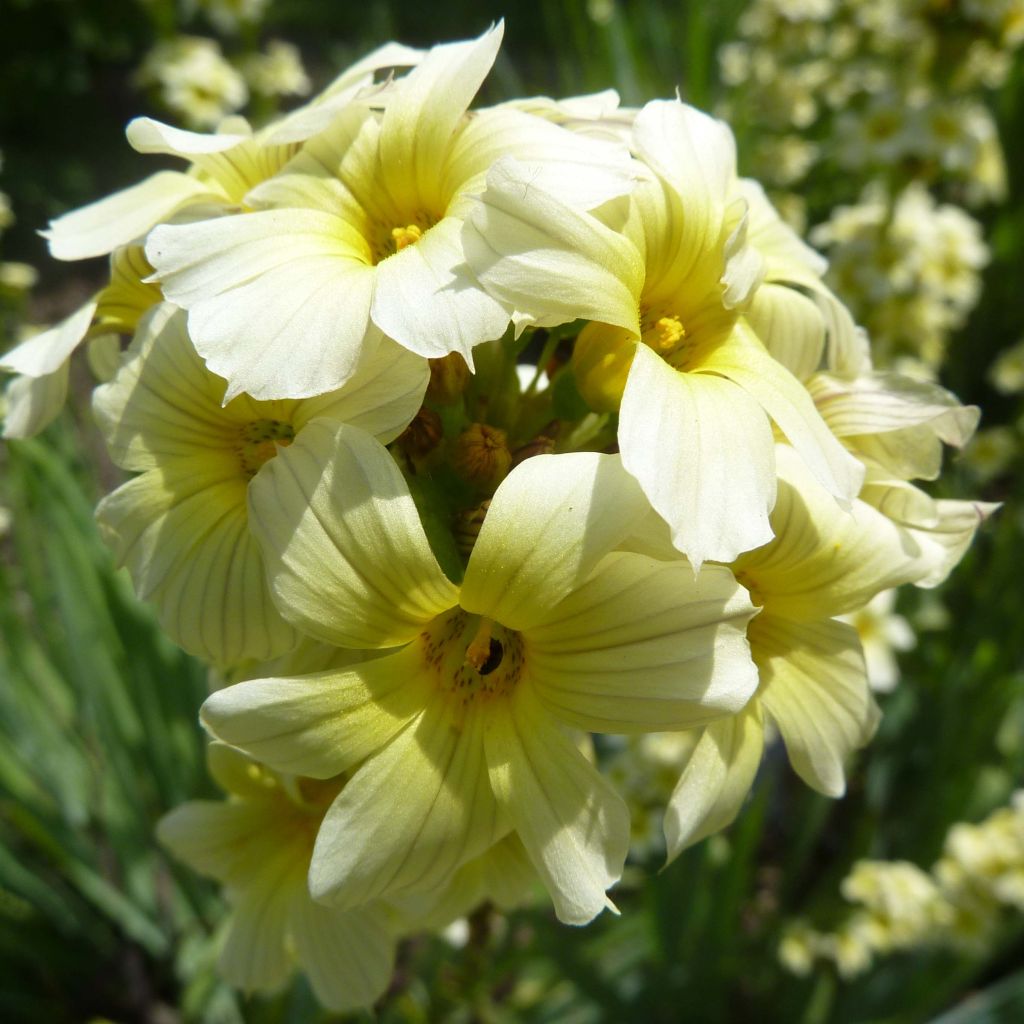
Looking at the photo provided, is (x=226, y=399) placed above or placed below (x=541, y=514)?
above

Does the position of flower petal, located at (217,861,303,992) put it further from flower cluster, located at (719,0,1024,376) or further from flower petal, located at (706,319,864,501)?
flower cluster, located at (719,0,1024,376)

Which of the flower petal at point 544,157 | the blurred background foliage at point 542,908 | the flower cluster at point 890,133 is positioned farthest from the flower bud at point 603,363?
the flower cluster at point 890,133

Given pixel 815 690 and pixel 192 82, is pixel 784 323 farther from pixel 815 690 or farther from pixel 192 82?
pixel 192 82

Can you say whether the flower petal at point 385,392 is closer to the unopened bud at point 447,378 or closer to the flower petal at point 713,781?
the unopened bud at point 447,378

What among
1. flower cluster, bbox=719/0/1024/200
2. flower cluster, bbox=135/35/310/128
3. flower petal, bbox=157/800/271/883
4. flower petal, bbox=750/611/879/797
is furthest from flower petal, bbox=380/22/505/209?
flower cluster, bbox=135/35/310/128

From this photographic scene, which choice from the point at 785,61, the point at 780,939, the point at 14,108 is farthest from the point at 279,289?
the point at 14,108

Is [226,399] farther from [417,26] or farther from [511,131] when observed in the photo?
[417,26]
